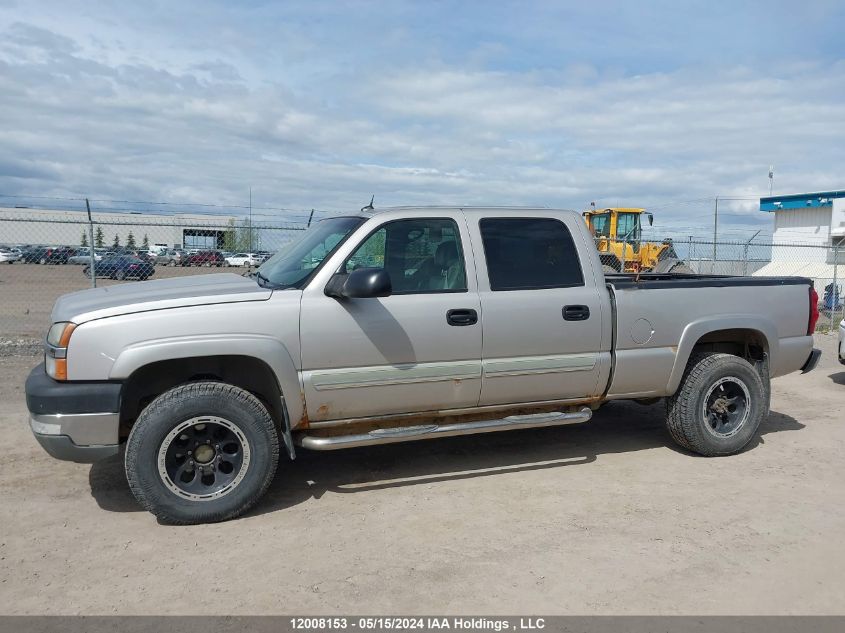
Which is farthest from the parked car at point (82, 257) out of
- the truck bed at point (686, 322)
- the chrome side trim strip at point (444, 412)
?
the truck bed at point (686, 322)

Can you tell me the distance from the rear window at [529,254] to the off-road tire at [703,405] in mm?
1322

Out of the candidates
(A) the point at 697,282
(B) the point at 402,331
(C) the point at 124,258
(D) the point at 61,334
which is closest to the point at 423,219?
(B) the point at 402,331

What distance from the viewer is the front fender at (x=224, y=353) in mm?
4281

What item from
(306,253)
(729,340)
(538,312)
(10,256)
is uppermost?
(10,256)

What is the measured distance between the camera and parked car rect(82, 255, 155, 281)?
12758mm

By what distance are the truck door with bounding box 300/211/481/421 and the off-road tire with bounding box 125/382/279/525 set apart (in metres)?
0.38

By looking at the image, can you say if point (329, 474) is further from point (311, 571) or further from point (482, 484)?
point (311, 571)

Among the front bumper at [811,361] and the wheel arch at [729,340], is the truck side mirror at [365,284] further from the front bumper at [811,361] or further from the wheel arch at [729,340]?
the front bumper at [811,361]

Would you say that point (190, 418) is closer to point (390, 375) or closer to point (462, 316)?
point (390, 375)

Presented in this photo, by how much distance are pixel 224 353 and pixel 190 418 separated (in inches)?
17.2

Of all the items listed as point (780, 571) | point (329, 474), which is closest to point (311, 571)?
point (329, 474)

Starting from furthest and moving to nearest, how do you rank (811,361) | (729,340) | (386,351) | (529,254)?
1. (811,361)
2. (729,340)
3. (529,254)
4. (386,351)

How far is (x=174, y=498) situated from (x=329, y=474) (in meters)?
1.33

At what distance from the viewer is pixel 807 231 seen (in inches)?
1185
